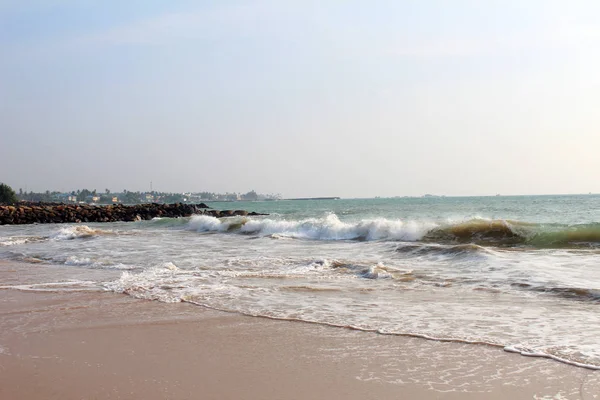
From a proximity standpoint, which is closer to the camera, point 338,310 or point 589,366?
point 589,366

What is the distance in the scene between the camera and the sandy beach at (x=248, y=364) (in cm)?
377

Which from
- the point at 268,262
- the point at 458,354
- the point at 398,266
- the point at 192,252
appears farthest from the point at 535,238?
the point at 458,354

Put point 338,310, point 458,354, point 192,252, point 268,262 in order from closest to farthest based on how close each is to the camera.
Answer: point 458,354, point 338,310, point 268,262, point 192,252

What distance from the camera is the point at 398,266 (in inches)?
450

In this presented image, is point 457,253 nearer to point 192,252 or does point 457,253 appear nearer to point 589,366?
point 192,252

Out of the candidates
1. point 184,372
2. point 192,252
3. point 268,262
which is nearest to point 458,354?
point 184,372

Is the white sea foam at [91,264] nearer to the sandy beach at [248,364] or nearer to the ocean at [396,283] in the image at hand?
the ocean at [396,283]

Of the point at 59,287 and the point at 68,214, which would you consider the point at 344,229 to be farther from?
the point at 68,214

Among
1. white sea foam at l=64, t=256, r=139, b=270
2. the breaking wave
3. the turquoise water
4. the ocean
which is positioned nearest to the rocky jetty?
the turquoise water

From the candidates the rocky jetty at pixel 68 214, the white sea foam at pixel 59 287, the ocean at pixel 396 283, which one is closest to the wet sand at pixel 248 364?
the ocean at pixel 396 283

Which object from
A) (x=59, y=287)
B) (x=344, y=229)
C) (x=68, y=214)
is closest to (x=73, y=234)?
(x=344, y=229)

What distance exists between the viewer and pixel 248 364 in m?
4.48

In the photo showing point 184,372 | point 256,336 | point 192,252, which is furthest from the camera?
point 192,252

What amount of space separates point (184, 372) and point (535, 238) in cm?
1505
